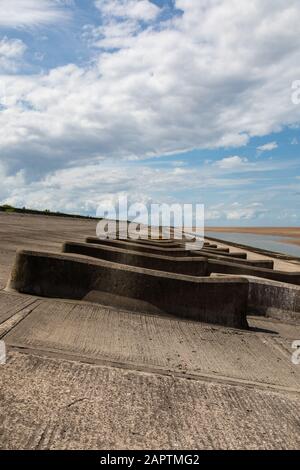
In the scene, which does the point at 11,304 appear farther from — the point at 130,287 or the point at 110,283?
the point at 130,287

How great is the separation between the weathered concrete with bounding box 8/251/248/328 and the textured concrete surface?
15.4 inches

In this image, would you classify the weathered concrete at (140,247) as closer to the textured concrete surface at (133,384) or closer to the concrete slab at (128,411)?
the textured concrete surface at (133,384)

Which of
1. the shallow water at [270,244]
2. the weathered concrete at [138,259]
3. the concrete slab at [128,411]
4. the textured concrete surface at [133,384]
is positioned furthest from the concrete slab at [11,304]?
the shallow water at [270,244]

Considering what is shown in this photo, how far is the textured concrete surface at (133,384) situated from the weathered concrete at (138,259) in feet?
8.78

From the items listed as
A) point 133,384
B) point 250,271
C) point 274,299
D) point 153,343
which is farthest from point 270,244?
point 133,384

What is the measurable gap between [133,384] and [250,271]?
5853mm

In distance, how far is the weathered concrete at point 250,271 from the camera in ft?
29.2

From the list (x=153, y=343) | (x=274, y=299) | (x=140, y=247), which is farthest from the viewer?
(x=140, y=247)

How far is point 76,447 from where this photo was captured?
8.38ft

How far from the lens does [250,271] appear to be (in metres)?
8.89

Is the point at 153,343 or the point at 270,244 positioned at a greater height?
the point at 153,343
